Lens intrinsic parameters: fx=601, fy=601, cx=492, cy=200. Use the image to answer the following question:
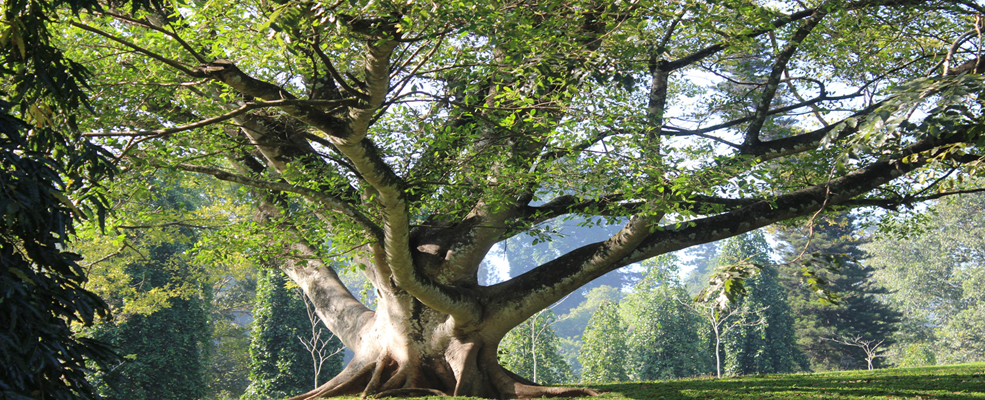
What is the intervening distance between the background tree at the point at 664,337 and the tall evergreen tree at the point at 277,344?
12.4m

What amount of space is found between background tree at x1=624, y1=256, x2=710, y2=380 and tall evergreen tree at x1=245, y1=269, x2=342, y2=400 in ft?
40.6

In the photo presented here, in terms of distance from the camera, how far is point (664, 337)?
910 inches

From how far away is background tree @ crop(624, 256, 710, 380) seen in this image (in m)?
22.9

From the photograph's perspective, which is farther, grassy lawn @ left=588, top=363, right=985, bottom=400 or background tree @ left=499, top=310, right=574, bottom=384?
background tree @ left=499, top=310, right=574, bottom=384

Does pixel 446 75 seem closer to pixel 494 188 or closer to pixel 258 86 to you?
pixel 494 188

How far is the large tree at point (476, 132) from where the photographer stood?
14.2 feet

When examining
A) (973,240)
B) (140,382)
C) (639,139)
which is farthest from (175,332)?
(973,240)

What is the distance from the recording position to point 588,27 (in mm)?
6426

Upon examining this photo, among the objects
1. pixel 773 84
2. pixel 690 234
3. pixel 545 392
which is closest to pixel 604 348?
pixel 545 392

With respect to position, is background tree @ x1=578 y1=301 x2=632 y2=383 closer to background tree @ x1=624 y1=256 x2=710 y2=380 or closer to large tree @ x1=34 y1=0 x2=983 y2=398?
background tree @ x1=624 y1=256 x2=710 y2=380

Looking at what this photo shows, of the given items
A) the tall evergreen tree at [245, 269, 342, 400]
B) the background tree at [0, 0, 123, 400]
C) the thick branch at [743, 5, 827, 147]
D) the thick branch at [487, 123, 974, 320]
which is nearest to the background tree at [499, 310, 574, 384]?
the tall evergreen tree at [245, 269, 342, 400]

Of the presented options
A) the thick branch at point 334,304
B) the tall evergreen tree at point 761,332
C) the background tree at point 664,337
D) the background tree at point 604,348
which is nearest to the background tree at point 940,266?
the tall evergreen tree at point 761,332

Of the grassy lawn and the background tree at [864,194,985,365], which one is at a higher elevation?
the background tree at [864,194,985,365]

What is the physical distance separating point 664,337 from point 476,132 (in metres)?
19.2
